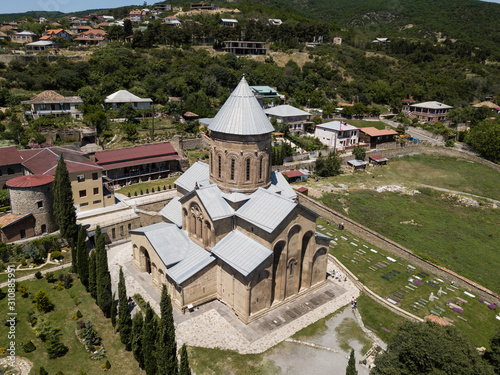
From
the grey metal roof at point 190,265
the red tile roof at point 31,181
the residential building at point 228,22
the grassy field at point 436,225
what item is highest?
the residential building at point 228,22

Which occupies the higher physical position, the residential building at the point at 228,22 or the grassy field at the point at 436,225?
the residential building at the point at 228,22

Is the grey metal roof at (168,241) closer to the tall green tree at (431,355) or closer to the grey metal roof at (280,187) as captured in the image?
the grey metal roof at (280,187)

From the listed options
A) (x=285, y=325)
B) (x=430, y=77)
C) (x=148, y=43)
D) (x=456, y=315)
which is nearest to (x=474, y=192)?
(x=456, y=315)

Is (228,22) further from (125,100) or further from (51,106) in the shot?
(51,106)

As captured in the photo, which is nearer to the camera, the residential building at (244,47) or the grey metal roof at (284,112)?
the grey metal roof at (284,112)

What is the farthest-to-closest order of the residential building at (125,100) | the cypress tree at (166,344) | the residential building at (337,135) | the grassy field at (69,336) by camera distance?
the residential building at (125,100) → the residential building at (337,135) → the grassy field at (69,336) → the cypress tree at (166,344)

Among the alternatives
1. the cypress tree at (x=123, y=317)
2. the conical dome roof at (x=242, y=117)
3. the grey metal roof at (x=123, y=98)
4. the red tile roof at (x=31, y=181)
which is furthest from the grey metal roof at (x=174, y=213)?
the grey metal roof at (x=123, y=98)

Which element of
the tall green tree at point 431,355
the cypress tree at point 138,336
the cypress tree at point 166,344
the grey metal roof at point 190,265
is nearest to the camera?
the tall green tree at point 431,355

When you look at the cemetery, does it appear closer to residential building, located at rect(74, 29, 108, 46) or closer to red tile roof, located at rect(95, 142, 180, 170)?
red tile roof, located at rect(95, 142, 180, 170)
